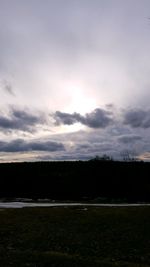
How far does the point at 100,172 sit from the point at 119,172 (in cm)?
511

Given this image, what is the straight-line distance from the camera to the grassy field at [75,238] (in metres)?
23.3

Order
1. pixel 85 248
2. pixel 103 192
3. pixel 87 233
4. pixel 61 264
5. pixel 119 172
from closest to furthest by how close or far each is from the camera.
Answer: pixel 61 264 → pixel 85 248 → pixel 87 233 → pixel 103 192 → pixel 119 172

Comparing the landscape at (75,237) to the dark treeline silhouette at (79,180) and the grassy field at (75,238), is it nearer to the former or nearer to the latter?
the grassy field at (75,238)

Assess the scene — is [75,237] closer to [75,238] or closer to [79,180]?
[75,238]

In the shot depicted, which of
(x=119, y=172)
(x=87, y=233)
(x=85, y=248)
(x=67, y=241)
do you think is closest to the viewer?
(x=85, y=248)

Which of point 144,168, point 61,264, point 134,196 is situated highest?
point 144,168

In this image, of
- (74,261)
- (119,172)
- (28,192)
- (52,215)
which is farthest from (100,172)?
(74,261)

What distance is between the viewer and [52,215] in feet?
150

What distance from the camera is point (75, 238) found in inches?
1267

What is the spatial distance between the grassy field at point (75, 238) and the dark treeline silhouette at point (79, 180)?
61725mm

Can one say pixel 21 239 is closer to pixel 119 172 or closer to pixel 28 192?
pixel 28 192

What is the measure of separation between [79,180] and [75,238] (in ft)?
321

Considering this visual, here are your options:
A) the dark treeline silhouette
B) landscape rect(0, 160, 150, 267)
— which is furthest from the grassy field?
the dark treeline silhouette

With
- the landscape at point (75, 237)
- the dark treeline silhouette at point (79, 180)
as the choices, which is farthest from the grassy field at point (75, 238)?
the dark treeline silhouette at point (79, 180)
